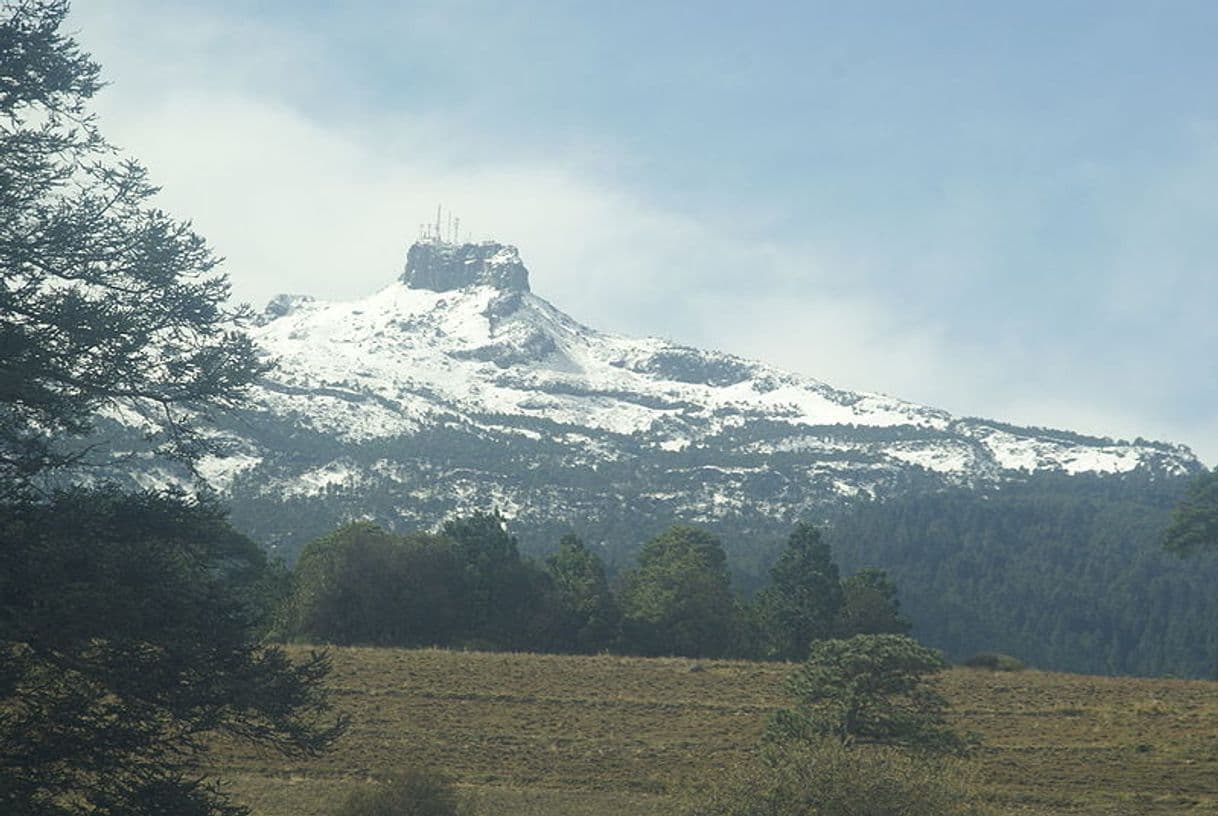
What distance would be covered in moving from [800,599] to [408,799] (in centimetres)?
5335

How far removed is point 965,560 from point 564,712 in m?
151

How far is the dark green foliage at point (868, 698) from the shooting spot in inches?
1169

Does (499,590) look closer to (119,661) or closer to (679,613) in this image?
(679,613)

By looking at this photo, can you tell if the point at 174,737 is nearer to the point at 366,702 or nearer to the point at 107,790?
the point at 107,790

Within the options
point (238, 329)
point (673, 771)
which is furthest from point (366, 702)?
point (238, 329)

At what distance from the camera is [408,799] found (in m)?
27.9

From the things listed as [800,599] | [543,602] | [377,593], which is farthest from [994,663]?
[377,593]

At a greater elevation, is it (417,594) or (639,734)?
(417,594)

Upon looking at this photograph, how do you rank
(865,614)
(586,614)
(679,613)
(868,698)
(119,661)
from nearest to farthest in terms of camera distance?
1. (119,661)
2. (868,698)
3. (679,613)
4. (586,614)
5. (865,614)

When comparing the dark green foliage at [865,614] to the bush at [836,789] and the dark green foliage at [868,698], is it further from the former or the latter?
the bush at [836,789]

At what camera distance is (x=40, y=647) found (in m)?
14.6

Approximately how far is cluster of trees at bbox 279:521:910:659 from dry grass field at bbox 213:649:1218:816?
14.9 m

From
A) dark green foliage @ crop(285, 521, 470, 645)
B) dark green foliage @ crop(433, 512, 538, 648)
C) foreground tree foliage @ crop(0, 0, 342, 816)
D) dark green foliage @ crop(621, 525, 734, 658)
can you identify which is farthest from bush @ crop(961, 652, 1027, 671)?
foreground tree foliage @ crop(0, 0, 342, 816)

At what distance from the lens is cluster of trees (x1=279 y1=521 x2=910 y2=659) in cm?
6931
